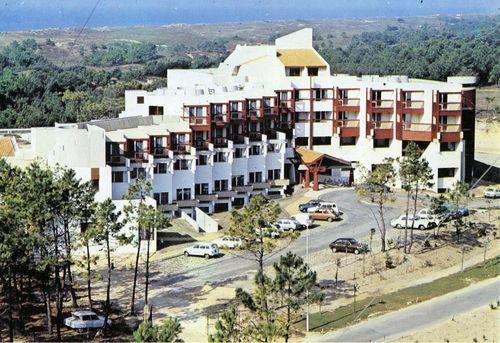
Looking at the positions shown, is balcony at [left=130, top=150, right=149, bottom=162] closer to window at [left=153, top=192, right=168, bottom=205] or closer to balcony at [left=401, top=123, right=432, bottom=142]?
window at [left=153, top=192, right=168, bottom=205]

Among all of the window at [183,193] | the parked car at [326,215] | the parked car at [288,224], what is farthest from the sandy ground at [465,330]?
the window at [183,193]

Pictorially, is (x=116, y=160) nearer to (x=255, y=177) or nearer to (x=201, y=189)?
(x=201, y=189)

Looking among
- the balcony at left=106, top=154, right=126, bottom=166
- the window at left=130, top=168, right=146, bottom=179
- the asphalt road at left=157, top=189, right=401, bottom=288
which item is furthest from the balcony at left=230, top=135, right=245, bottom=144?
the balcony at left=106, top=154, right=126, bottom=166

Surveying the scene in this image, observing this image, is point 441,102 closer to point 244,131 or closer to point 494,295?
point 244,131

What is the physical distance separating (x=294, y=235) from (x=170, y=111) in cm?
2518

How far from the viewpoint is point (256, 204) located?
41000 mm

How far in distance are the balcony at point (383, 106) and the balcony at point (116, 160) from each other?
68.3 feet

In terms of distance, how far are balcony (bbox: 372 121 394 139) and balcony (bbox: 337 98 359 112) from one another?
6.18 feet

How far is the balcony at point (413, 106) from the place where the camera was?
68438mm

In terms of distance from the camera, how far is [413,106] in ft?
226

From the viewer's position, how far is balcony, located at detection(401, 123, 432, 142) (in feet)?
222

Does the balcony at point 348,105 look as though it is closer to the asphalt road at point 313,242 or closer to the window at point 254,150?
the asphalt road at point 313,242

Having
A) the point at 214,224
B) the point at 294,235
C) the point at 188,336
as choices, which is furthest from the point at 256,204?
the point at 214,224

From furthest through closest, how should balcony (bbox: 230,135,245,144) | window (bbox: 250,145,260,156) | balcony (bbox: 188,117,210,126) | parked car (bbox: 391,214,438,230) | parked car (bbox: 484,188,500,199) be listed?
1. parked car (bbox: 484,188,500,199)
2. window (bbox: 250,145,260,156)
3. balcony (bbox: 230,135,245,144)
4. balcony (bbox: 188,117,210,126)
5. parked car (bbox: 391,214,438,230)
